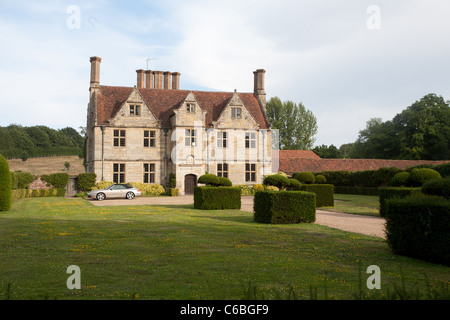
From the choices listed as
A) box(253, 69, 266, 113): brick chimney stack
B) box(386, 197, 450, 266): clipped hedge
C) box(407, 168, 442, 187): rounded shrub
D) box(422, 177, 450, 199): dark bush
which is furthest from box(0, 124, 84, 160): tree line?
box(386, 197, 450, 266): clipped hedge

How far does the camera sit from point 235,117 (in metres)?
39.1

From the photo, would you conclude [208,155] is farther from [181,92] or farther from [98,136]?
[98,136]

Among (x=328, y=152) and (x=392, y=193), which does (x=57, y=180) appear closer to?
(x=392, y=193)

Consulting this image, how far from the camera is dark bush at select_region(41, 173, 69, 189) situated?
3553 cm

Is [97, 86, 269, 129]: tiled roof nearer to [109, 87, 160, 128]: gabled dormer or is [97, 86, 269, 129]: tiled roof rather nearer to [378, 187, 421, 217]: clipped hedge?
[109, 87, 160, 128]: gabled dormer

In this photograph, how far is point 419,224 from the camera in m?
8.98

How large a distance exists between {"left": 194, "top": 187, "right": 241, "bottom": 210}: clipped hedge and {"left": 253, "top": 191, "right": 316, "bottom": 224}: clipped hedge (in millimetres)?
5985

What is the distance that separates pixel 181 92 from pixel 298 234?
3127 centimetres

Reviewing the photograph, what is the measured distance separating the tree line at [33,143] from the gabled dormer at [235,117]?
53.6 m

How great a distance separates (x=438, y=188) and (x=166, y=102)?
3222 cm

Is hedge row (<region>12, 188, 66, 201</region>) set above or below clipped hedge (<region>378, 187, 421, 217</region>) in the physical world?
below

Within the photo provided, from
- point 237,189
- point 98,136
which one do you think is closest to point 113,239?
point 237,189

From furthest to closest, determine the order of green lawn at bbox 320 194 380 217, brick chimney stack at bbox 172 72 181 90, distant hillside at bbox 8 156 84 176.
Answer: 1. distant hillside at bbox 8 156 84 176
2. brick chimney stack at bbox 172 72 181 90
3. green lawn at bbox 320 194 380 217

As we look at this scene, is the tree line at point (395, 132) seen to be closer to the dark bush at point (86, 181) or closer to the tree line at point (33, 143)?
the dark bush at point (86, 181)
